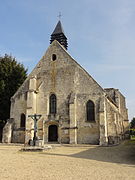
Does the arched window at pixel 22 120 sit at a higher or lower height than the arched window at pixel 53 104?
lower

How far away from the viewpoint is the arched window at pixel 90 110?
2003 cm

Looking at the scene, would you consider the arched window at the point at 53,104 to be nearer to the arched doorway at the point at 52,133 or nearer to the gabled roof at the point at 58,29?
the arched doorway at the point at 52,133

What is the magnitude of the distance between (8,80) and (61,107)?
9.78 meters

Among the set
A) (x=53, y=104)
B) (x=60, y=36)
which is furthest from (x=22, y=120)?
(x=60, y=36)

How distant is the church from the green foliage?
2.91m

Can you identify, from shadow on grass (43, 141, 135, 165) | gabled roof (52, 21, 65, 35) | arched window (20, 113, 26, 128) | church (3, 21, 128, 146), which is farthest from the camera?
gabled roof (52, 21, 65, 35)

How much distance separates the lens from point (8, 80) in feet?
86.4

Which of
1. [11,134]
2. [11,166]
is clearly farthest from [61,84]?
[11,166]

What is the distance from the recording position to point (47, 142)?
2056 centimetres

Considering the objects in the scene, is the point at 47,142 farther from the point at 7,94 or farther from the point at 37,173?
the point at 37,173

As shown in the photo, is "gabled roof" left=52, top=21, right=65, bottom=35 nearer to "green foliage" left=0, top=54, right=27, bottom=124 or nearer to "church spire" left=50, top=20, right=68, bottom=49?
"church spire" left=50, top=20, right=68, bottom=49

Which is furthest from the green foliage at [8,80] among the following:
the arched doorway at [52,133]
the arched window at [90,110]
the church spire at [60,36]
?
the arched window at [90,110]

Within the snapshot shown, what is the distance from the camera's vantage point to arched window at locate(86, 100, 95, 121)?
2003cm

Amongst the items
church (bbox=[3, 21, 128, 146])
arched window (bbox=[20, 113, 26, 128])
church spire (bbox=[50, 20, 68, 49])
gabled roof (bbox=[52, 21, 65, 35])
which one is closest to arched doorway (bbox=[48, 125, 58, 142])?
church (bbox=[3, 21, 128, 146])
